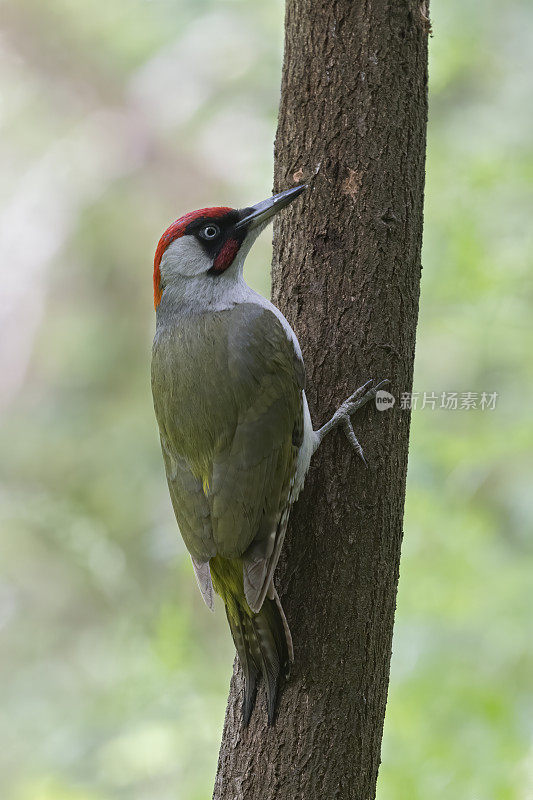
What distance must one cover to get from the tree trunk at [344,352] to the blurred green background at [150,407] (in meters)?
1.45

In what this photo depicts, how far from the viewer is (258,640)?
2.47m

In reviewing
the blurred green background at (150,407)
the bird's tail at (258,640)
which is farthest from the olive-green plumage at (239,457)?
the blurred green background at (150,407)

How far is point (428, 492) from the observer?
4.33 m

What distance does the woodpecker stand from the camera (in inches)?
96.9

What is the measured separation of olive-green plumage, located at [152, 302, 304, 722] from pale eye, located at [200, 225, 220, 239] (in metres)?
0.29

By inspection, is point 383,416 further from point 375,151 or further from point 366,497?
point 375,151

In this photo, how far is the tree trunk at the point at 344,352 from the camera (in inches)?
95.7

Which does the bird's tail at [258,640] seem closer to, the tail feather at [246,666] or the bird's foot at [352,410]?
the tail feather at [246,666]

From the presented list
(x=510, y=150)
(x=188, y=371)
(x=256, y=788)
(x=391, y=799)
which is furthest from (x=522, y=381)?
(x=256, y=788)

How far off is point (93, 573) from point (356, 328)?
12.3 ft

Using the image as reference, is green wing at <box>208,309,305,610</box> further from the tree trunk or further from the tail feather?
the tail feather

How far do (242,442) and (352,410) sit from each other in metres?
0.34

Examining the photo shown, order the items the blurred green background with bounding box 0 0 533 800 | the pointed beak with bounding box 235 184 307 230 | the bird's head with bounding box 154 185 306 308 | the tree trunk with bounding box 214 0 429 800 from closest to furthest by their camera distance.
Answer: the tree trunk with bounding box 214 0 429 800, the pointed beak with bounding box 235 184 307 230, the bird's head with bounding box 154 185 306 308, the blurred green background with bounding box 0 0 533 800

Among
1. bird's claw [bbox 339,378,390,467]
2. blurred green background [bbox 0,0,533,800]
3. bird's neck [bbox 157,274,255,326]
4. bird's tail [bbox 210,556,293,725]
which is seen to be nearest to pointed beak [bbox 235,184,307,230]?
bird's neck [bbox 157,274,255,326]
